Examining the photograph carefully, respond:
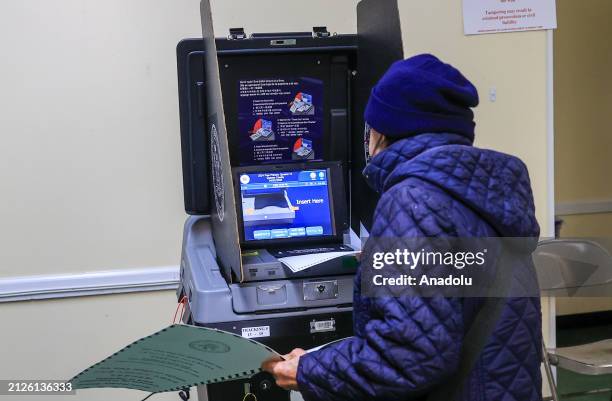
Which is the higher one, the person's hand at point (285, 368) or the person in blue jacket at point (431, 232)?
the person in blue jacket at point (431, 232)

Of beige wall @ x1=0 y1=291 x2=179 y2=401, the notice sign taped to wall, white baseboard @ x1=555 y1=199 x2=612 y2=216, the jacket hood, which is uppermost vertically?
the notice sign taped to wall

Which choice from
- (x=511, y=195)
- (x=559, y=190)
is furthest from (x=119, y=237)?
(x=559, y=190)

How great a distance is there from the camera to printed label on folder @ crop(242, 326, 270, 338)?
1550 millimetres

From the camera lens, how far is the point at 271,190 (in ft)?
5.92

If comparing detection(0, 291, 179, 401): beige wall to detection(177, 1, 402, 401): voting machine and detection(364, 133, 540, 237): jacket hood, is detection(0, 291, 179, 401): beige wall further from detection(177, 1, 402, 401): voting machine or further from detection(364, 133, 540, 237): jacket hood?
detection(364, 133, 540, 237): jacket hood

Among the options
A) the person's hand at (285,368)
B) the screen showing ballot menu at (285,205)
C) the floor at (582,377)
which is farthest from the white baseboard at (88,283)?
the floor at (582,377)

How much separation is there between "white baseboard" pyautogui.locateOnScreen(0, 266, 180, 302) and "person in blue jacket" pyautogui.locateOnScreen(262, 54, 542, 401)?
1.33 metres

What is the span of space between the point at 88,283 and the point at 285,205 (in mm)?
1035

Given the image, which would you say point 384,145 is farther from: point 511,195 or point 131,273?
point 131,273

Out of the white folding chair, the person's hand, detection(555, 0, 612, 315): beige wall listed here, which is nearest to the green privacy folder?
the person's hand

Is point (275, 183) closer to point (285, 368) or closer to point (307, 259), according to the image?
point (307, 259)

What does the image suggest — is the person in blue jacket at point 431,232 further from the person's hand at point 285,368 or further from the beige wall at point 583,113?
the beige wall at point 583,113

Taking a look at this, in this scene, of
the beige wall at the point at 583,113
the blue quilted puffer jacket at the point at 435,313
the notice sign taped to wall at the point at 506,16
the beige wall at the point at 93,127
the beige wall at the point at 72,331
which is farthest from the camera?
the beige wall at the point at 583,113

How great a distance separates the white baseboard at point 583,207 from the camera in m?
3.89
